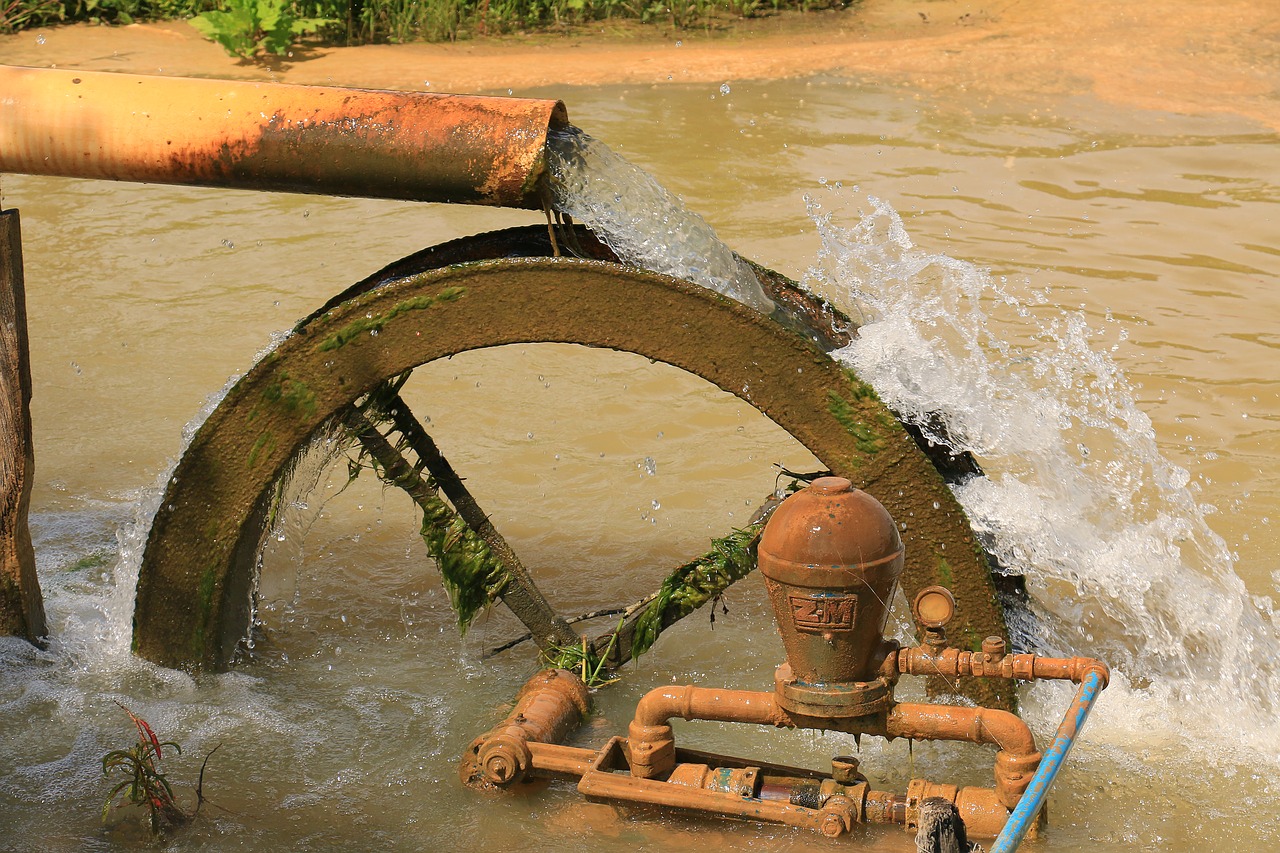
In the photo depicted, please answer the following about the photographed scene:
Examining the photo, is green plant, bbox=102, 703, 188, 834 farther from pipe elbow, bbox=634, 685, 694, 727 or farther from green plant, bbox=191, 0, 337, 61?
green plant, bbox=191, 0, 337, 61

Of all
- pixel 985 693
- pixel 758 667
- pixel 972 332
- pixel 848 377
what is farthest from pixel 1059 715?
pixel 972 332

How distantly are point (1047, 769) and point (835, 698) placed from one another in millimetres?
600

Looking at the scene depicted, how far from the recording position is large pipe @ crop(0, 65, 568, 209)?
11.6 ft

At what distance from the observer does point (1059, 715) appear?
3.97 meters

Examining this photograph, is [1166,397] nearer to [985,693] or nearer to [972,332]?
[972,332]

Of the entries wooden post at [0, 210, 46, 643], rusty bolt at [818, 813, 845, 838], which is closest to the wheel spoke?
wooden post at [0, 210, 46, 643]

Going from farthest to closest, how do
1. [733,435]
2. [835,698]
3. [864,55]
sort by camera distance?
1. [864,55]
2. [733,435]
3. [835,698]

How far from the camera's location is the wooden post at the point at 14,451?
4.03 metres

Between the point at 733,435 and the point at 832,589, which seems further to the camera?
the point at 733,435

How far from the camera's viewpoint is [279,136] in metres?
3.61

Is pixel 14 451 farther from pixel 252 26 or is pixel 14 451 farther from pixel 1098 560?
pixel 252 26

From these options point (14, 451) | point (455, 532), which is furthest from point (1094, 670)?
point (14, 451)

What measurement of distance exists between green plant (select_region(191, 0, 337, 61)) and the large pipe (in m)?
8.78

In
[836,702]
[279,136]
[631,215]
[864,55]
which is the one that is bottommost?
[836,702]
